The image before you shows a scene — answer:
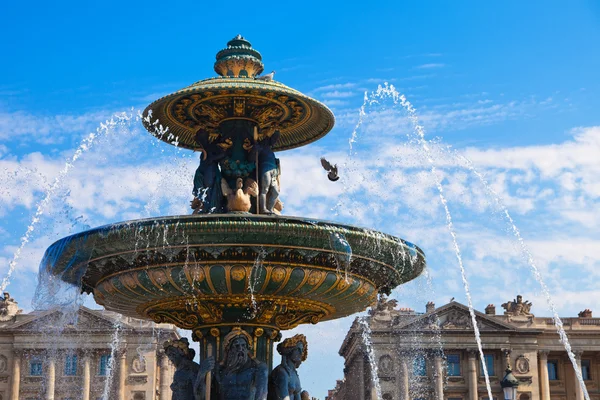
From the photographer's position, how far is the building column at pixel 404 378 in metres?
63.5

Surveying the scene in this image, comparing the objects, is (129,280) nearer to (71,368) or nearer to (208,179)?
(208,179)

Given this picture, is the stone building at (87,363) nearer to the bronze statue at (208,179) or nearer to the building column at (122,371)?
the building column at (122,371)

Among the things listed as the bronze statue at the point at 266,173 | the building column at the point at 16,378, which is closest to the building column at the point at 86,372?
the building column at the point at 16,378

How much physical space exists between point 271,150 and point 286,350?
6.95 ft

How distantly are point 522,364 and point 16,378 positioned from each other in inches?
1323

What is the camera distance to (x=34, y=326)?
63000 millimetres

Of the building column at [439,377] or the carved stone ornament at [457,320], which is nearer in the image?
the building column at [439,377]

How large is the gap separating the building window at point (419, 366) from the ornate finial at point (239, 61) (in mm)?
57097

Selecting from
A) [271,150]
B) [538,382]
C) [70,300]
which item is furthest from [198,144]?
[538,382]

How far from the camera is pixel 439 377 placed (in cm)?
6588

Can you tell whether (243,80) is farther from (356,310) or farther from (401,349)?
(401,349)

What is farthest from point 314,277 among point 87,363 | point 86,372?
point 86,372

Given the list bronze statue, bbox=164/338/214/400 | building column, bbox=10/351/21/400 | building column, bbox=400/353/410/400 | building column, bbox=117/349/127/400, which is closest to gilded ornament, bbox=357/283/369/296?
bronze statue, bbox=164/338/214/400

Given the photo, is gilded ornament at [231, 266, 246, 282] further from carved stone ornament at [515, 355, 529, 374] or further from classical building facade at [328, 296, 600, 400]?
carved stone ornament at [515, 355, 529, 374]
